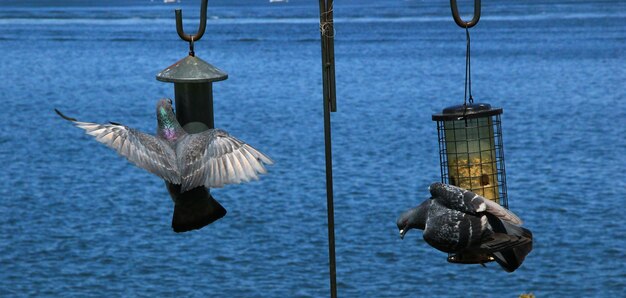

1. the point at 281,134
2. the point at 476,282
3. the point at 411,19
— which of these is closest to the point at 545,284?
the point at 476,282

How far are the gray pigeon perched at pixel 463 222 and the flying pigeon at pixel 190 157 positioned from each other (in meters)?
0.77

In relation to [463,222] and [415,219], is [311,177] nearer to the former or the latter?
[415,219]

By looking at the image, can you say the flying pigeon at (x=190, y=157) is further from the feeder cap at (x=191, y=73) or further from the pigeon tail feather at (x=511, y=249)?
the pigeon tail feather at (x=511, y=249)

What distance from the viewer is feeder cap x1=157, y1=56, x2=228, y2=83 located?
19.4 feet

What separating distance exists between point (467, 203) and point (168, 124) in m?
1.46

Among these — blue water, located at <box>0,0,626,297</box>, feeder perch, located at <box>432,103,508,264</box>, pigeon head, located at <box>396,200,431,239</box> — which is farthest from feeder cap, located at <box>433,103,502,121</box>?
blue water, located at <box>0,0,626,297</box>

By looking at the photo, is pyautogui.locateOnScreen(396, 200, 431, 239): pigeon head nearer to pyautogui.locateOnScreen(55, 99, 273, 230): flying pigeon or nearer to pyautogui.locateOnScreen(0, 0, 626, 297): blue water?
pyautogui.locateOnScreen(55, 99, 273, 230): flying pigeon

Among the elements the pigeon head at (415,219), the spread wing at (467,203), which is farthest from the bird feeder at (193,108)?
the spread wing at (467,203)

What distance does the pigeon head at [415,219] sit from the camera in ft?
18.1

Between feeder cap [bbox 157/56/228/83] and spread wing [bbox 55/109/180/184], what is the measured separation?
43cm

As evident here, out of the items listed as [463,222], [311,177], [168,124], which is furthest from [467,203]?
[311,177]

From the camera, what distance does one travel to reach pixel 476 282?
21922 millimetres

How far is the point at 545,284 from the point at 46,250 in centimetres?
988

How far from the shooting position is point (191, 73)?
597cm
